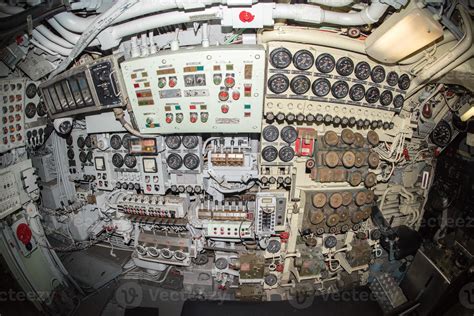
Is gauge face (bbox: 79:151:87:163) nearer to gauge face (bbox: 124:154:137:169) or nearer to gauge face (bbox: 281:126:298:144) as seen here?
gauge face (bbox: 124:154:137:169)

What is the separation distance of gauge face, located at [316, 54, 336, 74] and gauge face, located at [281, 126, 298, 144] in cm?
89

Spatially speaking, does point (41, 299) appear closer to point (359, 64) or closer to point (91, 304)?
point (91, 304)

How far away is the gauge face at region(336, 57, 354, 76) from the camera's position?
2.95 meters

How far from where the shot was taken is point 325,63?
2.93 meters

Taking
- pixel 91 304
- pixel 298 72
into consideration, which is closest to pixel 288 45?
pixel 298 72

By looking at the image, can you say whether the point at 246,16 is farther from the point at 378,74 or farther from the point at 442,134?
the point at 442,134

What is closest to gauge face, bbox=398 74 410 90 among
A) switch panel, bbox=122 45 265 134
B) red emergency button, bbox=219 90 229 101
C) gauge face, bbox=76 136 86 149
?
switch panel, bbox=122 45 265 134

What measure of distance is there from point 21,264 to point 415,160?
706cm

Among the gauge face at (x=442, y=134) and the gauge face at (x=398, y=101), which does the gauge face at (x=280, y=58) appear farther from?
the gauge face at (x=442, y=134)

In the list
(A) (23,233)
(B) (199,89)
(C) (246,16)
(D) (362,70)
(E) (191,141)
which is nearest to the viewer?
(C) (246,16)

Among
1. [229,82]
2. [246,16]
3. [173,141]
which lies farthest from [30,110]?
[246,16]

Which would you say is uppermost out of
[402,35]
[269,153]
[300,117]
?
[402,35]

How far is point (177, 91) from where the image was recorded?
288 centimetres

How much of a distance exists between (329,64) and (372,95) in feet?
2.74
